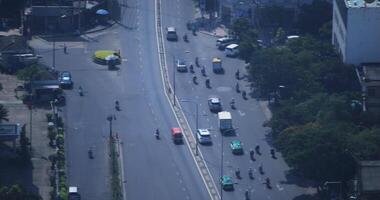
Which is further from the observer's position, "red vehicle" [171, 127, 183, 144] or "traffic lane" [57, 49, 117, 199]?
"red vehicle" [171, 127, 183, 144]

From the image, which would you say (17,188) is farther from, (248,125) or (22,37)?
(22,37)

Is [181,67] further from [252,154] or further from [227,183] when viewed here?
[227,183]

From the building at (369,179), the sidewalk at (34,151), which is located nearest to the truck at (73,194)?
the sidewalk at (34,151)

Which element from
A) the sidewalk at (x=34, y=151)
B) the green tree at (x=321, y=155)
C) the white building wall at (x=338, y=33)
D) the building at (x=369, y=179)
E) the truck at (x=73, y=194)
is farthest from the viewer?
the white building wall at (x=338, y=33)

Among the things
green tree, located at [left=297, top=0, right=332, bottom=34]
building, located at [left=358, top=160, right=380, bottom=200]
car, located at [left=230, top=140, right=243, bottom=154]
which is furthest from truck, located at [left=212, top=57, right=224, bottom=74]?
building, located at [left=358, top=160, right=380, bottom=200]

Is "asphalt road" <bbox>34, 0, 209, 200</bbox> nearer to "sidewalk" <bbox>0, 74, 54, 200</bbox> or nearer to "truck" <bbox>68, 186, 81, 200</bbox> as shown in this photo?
"truck" <bbox>68, 186, 81, 200</bbox>

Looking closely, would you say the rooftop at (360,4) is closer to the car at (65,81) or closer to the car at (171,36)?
the car at (171,36)

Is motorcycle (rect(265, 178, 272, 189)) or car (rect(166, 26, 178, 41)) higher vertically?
car (rect(166, 26, 178, 41))
